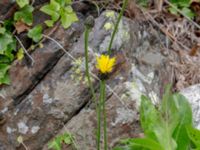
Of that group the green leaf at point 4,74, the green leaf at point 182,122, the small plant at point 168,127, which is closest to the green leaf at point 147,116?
the small plant at point 168,127

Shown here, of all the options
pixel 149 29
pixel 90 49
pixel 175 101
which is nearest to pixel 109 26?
pixel 90 49

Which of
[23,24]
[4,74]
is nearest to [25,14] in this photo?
[23,24]

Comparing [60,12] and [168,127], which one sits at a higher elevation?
[60,12]

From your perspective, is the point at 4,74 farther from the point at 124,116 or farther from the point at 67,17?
the point at 124,116

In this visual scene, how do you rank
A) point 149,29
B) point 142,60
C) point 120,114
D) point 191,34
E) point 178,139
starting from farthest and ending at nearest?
point 191,34
point 149,29
point 142,60
point 120,114
point 178,139

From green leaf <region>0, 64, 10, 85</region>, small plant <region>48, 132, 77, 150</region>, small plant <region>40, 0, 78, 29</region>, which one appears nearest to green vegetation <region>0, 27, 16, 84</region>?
green leaf <region>0, 64, 10, 85</region>

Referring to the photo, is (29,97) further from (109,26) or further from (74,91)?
(109,26)
